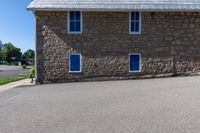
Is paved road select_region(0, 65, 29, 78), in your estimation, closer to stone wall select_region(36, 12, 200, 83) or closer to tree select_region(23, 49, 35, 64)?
stone wall select_region(36, 12, 200, 83)

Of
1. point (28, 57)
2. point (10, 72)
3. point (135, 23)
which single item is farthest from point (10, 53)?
point (135, 23)

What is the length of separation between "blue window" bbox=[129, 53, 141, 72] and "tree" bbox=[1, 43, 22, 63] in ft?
343

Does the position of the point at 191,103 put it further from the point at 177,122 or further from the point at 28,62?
the point at 28,62

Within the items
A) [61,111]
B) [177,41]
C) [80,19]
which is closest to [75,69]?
[80,19]

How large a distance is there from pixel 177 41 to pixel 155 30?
1.83 m

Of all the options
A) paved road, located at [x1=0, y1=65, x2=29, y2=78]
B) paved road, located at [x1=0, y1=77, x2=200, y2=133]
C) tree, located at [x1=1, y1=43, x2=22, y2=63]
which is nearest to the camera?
paved road, located at [x1=0, y1=77, x2=200, y2=133]

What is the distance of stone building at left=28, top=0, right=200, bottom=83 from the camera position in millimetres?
23906

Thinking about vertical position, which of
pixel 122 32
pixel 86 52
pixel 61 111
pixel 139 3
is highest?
pixel 139 3

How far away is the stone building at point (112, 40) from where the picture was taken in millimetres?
23906

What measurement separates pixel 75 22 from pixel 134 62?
5.22 m

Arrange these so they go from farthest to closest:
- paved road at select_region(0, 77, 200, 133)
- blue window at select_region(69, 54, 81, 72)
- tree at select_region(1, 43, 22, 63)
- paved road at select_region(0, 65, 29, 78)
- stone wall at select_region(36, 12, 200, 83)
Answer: tree at select_region(1, 43, 22, 63)
paved road at select_region(0, 65, 29, 78)
blue window at select_region(69, 54, 81, 72)
stone wall at select_region(36, 12, 200, 83)
paved road at select_region(0, 77, 200, 133)

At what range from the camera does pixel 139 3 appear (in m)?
24.3

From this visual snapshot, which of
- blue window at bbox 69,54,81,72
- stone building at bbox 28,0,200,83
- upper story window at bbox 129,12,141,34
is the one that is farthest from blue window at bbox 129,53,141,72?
blue window at bbox 69,54,81,72

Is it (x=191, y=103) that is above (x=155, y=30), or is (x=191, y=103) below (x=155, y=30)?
below
